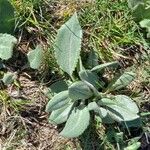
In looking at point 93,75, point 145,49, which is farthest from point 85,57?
point 145,49

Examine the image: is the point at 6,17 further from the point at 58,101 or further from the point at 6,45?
the point at 58,101

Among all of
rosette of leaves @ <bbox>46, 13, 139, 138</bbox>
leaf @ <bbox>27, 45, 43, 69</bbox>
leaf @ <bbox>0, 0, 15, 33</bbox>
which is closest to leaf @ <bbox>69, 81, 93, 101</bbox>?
rosette of leaves @ <bbox>46, 13, 139, 138</bbox>

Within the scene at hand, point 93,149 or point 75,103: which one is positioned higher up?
point 75,103

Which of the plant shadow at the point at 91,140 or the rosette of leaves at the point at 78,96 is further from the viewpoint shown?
the plant shadow at the point at 91,140

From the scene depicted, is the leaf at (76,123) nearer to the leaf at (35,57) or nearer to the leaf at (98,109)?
the leaf at (98,109)

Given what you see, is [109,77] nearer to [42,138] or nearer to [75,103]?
[75,103]

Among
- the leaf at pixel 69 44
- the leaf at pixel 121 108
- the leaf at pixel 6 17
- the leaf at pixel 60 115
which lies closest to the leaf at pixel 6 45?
the leaf at pixel 6 17

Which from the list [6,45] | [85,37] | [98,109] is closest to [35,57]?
[6,45]

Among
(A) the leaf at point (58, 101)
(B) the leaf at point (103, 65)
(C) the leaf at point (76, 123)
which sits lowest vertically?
(C) the leaf at point (76, 123)
